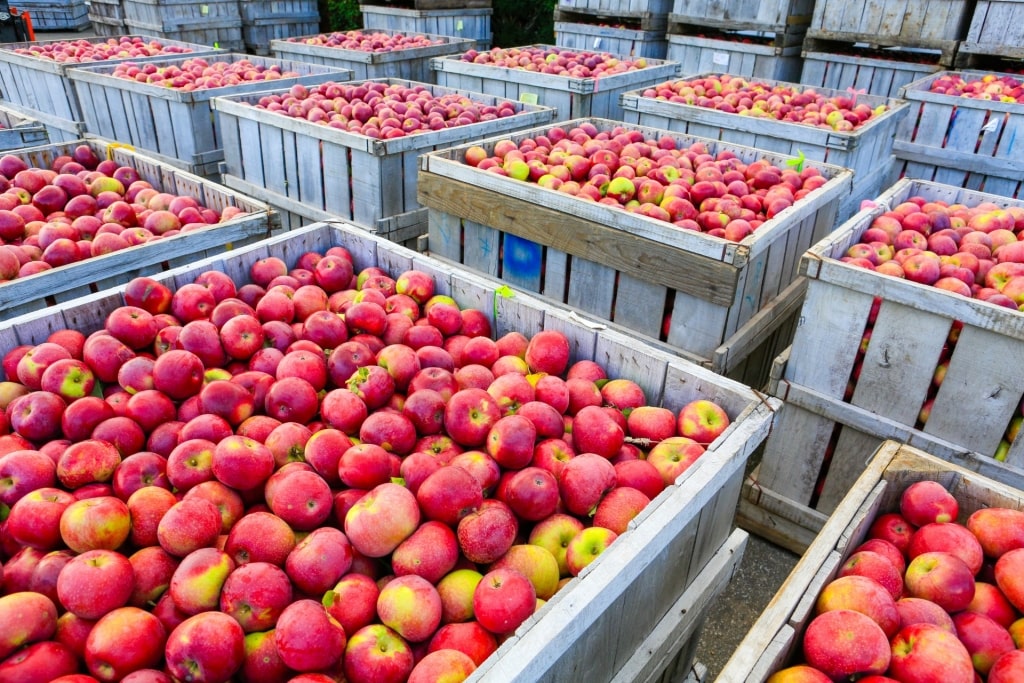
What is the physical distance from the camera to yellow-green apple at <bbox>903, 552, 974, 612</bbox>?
1794 millimetres

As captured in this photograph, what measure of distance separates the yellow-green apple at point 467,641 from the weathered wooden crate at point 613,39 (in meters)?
8.30

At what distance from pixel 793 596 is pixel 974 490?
84cm

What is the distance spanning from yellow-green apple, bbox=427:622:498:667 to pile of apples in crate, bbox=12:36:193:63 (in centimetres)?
757

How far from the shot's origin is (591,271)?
3678 mm

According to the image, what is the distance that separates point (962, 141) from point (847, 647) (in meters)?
5.86

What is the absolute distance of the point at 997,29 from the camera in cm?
673

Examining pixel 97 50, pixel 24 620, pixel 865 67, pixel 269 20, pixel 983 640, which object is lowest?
pixel 983 640

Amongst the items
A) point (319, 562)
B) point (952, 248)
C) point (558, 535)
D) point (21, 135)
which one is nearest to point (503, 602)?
point (558, 535)

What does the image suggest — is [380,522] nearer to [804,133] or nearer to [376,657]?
[376,657]

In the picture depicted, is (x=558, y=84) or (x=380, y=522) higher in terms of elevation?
(x=558, y=84)

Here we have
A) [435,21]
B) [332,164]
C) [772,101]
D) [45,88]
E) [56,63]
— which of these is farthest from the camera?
[435,21]

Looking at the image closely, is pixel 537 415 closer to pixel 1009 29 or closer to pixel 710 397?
pixel 710 397

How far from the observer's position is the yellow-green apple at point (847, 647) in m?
1.56

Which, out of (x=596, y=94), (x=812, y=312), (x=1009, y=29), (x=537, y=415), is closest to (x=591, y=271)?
(x=812, y=312)
